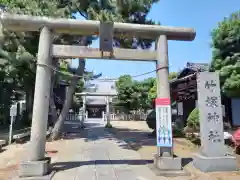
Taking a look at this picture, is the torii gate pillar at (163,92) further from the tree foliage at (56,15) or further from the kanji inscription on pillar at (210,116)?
the tree foliage at (56,15)

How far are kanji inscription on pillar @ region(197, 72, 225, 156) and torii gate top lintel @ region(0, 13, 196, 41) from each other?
1.47m

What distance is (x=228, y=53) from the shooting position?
11406mm

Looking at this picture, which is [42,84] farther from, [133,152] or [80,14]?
[80,14]

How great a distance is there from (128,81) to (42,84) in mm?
24114

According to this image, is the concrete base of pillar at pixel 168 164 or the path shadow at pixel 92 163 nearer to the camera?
the concrete base of pillar at pixel 168 164

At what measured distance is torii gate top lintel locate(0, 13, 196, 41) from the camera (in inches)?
240

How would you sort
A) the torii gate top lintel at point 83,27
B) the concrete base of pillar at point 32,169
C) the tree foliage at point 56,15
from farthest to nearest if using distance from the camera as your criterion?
the tree foliage at point 56,15, the torii gate top lintel at point 83,27, the concrete base of pillar at point 32,169

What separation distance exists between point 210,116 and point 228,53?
6220 millimetres

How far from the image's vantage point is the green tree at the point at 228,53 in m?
10.5

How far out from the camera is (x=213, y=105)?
263 inches

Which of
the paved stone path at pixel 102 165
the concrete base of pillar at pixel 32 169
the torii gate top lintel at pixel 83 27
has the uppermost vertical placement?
the torii gate top lintel at pixel 83 27

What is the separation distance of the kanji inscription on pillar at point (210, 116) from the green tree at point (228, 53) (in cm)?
427

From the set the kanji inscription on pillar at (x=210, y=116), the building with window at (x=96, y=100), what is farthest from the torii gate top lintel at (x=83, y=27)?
the building with window at (x=96, y=100)

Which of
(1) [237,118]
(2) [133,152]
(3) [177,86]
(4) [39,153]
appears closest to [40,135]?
(4) [39,153]
